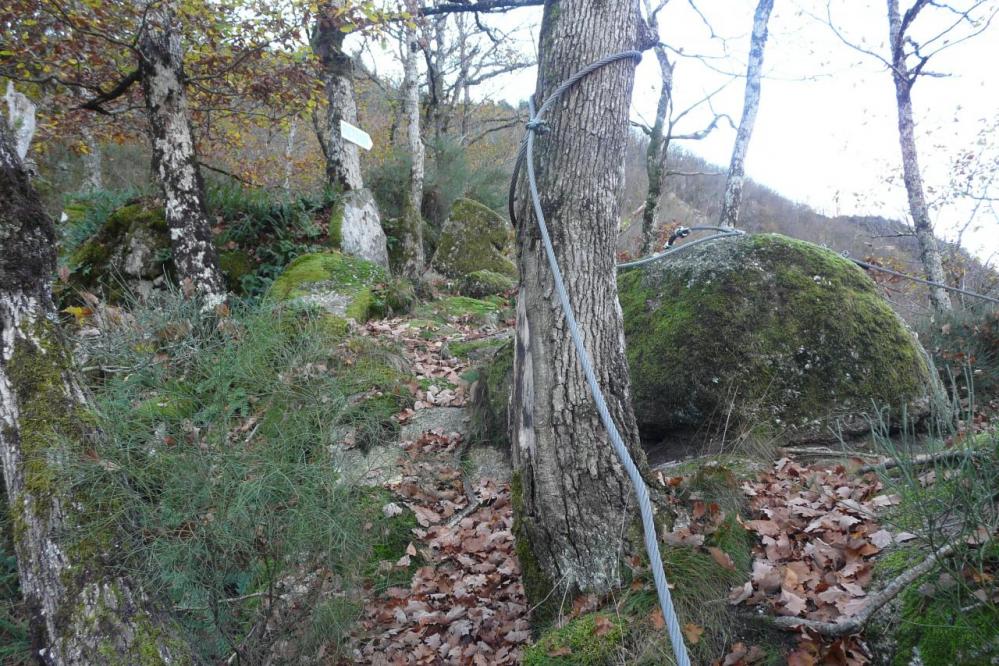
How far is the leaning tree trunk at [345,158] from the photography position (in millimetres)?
9812

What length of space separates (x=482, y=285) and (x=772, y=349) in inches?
242

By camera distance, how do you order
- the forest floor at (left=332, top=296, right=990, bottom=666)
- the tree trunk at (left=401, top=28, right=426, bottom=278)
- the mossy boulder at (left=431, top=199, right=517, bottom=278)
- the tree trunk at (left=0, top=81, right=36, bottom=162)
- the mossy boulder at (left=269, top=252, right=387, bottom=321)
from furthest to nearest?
the mossy boulder at (left=431, top=199, right=517, bottom=278) < the tree trunk at (left=401, top=28, right=426, bottom=278) < the mossy boulder at (left=269, top=252, right=387, bottom=321) < the tree trunk at (left=0, top=81, right=36, bottom=162) < the forest floor at (left=332, top=296, right=990, bottom=666)

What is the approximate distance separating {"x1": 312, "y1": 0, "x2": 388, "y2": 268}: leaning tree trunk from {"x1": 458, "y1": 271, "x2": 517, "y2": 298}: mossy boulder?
4.65ft

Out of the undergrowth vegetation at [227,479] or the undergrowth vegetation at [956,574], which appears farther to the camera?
the undergrowth vegetation at [227,479]

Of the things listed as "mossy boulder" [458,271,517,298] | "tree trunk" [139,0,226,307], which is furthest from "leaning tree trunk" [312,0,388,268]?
"tree trunk" [139,0,226,307]

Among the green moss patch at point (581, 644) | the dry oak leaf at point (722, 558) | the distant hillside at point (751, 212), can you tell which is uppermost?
the distant hillside at point (751, 212)

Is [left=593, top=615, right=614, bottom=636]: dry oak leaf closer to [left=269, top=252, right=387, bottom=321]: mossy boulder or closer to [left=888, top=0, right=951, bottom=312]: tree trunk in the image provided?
[left=269, top=252, right=387, bottom=321]: mossy boulder

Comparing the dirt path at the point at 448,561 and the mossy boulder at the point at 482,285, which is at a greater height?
the mossy boulder at the point at 482,285

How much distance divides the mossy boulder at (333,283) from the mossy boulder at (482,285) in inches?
71.2

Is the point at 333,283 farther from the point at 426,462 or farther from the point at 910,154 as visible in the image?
the point at 910,154

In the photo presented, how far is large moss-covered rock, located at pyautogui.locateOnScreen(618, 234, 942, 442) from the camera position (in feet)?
14.2

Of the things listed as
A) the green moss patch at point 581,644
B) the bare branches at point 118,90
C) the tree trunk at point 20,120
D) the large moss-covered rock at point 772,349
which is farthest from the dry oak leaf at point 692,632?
the bare branches at point 118,90

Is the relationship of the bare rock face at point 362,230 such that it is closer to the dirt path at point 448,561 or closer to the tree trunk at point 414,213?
the tree trunk at point 414,213

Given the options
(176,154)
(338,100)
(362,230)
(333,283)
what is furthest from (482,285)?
(176,154)
